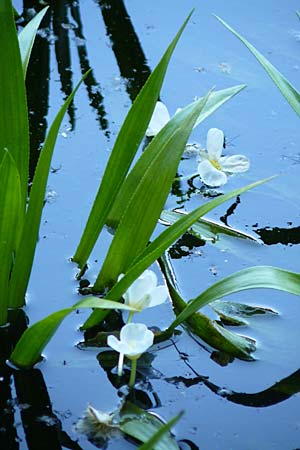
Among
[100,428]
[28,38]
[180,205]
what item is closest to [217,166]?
[180,205]

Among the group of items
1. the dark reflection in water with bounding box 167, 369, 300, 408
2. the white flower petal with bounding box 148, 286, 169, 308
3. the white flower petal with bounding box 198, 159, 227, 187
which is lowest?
the dark reflection in water with bounding box 167, 369, 300, 408

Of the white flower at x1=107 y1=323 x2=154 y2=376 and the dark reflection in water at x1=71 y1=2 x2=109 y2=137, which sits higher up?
the dark reflection in water at x1=71 y1=2 x2=109 y2=137

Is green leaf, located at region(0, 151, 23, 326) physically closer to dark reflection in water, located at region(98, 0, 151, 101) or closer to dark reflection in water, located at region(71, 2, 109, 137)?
dark reflection in water, located at region(71, 2, 109, 137)

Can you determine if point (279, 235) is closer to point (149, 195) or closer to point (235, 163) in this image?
point (235, 163)

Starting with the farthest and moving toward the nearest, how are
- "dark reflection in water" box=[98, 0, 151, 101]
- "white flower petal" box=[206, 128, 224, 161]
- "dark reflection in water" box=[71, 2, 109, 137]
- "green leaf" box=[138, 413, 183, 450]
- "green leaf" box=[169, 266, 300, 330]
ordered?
"dark reflection in water" box=[98, 0, 151, 101] < "dark reflection in water" box=[71, 2, 109, 137] < "white flower petal" box=[206, 128, 224, 161] < "green leaf" box=[169, 266, 300, 330] < "green leaf" box=[138, 413, 183, 450]

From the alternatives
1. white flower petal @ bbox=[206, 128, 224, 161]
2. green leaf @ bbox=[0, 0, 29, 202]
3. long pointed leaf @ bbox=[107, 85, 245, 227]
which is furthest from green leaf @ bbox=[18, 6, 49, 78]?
white flower petal @ bbox=[206, 128, 224, 161]

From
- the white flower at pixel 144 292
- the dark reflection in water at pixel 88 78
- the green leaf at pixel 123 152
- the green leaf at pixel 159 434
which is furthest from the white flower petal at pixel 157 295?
the dark reflection in water at pixel 88 78

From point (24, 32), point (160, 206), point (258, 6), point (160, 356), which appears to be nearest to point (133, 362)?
point (160, 356)
